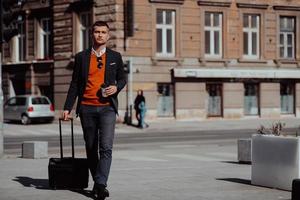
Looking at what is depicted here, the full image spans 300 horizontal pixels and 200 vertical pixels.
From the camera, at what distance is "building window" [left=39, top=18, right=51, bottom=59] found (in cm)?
4008

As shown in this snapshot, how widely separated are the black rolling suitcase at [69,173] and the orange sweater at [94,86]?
655mm

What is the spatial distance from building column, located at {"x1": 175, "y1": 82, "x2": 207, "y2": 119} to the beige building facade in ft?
0.17

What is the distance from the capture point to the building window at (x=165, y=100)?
36.3 meters

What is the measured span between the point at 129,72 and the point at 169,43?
358 cm

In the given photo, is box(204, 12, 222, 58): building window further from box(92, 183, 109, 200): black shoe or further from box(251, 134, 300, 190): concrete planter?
box(92, 183, 109, 200): black shoe

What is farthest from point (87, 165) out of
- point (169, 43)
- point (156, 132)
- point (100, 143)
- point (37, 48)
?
point (37, 48)

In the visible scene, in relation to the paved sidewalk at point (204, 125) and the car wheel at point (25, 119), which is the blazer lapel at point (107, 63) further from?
the car wheel at point (25, 119)

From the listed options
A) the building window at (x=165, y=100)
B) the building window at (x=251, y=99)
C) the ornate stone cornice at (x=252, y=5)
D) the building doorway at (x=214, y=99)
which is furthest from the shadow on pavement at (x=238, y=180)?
the ornate stone cornice at (x=252, y=5)

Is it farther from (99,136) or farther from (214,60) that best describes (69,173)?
(214,60)

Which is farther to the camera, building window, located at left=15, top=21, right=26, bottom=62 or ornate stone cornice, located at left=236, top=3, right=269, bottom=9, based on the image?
building window, located at left=15, top=21, right=26, bottom=62

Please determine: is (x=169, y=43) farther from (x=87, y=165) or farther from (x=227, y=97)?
(x=87, y=165)

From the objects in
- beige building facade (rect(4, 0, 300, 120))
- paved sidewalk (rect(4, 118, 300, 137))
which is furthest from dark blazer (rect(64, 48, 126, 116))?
beige building facade (rect(4, 0, 300, 120))

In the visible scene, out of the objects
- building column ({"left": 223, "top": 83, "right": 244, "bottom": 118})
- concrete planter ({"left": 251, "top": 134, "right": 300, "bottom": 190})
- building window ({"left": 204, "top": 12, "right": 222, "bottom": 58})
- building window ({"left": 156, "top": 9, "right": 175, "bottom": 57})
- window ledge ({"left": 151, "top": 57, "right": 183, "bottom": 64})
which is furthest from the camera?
building column ({"left": 223, "top": 83, "right": 244, "bottom": 118})

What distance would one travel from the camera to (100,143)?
8797 millimetres
